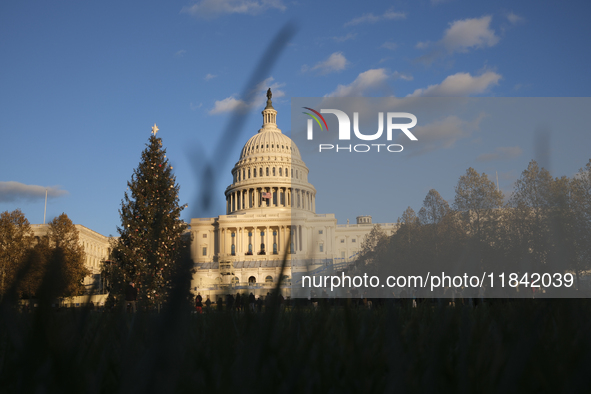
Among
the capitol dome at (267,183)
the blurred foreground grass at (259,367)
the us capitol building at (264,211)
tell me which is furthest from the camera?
the capitol dome at (267,183)

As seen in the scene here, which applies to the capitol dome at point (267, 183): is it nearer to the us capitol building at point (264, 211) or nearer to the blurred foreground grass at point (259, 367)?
the us capitol building at point (264, 211)

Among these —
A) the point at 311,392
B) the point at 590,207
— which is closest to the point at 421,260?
the point at 590,207

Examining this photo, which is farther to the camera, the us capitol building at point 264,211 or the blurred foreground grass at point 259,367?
the us capitol building at point 264,211

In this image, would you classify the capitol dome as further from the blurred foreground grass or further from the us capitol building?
the blurred foreground grass

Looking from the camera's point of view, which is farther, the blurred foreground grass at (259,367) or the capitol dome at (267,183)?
the capitol dome at (267,183)

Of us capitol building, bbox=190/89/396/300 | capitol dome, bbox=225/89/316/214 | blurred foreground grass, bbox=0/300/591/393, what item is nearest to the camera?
blurred foreground grass, bbox=0/300/591/393

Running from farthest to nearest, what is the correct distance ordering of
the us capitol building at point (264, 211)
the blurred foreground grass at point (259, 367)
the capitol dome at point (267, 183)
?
1. the capitol dome at point (267, 183)
2. the us capitol building at point (264, 211)
3. the blurred foreground grass at point (259, 367)

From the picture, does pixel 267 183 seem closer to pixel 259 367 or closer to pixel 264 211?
pixel 264 211

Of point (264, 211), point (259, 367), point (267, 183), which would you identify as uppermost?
point (267, 183)

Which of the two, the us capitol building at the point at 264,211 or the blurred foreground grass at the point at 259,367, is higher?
the us capitol building at the point at 264,211

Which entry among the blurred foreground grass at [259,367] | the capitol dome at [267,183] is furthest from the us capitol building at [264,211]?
the blurred foreground grass at [259,367]

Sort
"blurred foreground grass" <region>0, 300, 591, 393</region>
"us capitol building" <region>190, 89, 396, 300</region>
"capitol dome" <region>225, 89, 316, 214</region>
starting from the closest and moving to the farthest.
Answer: "blurred foreground grass" <region>0, 300, 591, 393</region> < "us capitol building" <region>190, 89, 396, 300</region> < "capitol dome" <region>225, 89, 316, 214</region>

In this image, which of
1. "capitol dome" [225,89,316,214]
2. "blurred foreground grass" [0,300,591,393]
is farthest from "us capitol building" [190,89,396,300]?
"blurred foreground grass" [0,300,591,393]

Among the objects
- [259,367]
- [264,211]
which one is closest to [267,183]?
[264,211]
